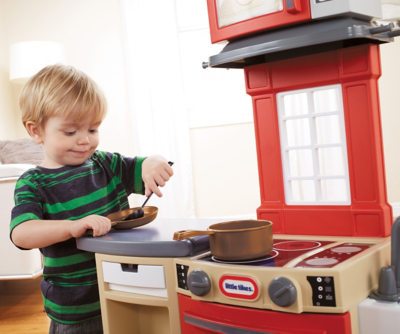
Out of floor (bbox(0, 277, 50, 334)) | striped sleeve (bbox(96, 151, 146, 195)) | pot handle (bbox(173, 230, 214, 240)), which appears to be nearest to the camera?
pot handle (bbox(173, 230, 214, 240))

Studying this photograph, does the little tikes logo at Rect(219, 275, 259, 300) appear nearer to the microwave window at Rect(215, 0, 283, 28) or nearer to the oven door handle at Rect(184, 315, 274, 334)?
the oven door handle at Rect(184, 315, 274, 334)

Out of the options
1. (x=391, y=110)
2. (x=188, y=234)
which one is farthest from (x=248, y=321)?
(x=391, y=110)

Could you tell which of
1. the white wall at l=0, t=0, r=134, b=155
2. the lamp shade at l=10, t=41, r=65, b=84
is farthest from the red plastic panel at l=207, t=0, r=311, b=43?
the white wall at l=0, t=0, r=134, b=155

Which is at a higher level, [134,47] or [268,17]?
[134,47]

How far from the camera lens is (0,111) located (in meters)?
3.91

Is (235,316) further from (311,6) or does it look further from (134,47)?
(134,47)

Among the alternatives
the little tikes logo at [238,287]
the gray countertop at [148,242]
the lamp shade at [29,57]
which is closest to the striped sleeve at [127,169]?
the gray countertop at [148,242]

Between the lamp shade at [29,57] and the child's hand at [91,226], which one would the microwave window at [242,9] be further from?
the lamp shade at [29,57]

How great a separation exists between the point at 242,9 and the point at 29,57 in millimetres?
2922

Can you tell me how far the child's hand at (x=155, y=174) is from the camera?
1.12 m

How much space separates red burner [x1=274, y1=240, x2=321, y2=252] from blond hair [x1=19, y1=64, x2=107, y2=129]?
1.67ft

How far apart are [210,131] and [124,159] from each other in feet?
9.12

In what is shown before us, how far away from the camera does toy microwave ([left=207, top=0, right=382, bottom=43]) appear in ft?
2.94

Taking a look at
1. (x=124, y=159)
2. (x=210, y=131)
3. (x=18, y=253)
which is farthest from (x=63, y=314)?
(x=210, y=131)
